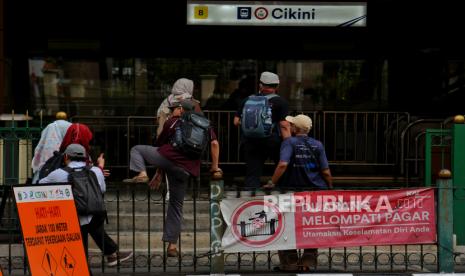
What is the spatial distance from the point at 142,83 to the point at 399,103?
4.55 meters

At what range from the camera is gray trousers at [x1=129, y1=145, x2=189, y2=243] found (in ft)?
30.6

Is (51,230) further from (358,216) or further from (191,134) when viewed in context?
Result: (358,216)

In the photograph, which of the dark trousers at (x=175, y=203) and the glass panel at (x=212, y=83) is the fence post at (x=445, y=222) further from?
the glass panel at (x=212, y=83)

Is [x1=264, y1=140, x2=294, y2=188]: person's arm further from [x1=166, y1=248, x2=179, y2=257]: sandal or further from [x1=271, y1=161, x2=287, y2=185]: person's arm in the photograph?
[x1=166, y1=248, x2=179, y2=257]: sandal

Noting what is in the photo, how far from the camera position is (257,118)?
975 centimetres

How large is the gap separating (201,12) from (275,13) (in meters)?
1.20

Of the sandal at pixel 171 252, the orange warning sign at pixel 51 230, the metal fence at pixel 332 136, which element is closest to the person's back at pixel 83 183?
the orange warning sign at pixel 51 230

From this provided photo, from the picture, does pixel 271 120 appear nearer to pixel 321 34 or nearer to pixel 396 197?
pixel 396 197

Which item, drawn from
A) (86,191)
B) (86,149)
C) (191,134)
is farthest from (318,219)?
(86,149)

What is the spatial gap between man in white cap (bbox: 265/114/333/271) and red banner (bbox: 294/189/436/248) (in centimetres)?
32

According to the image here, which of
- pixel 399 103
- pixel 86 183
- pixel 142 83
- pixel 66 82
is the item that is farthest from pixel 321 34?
pixel 86 183

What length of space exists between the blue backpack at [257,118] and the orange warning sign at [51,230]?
2552 mm

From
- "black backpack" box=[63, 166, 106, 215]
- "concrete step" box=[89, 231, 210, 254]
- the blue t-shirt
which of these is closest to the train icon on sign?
"concrete step" box=[89, 231, 210, 254]

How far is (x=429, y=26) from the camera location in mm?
15203
